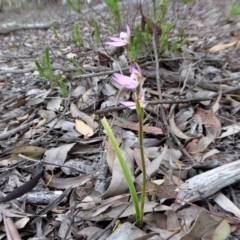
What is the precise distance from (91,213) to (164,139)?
46 centimetres

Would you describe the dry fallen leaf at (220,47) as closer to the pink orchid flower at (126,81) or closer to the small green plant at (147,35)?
the small green plant at (147,35)

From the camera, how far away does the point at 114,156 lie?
4.14 ft

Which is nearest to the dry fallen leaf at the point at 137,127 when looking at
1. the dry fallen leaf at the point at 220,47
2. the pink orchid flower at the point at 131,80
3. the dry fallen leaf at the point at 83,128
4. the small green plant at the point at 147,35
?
the dry fallen leaf at the point at 83,128

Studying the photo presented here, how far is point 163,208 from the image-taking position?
1.07 m

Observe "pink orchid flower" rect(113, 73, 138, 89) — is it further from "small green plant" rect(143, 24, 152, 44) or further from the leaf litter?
"small green plant" rect(143, 24, 152, 44)

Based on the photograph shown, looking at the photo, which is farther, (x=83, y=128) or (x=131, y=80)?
(x=83, y=128)

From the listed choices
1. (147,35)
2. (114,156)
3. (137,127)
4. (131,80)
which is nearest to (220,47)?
(147,35)

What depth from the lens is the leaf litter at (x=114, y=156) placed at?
3.48 ft

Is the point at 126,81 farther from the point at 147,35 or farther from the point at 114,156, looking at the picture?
the point at 147,35

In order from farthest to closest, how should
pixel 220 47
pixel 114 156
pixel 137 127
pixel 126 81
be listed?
pixel 220 47, pixel 137 127, pixel 114 156, pixel 126 81

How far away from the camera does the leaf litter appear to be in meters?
1.06

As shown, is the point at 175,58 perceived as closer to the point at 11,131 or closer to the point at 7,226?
the point at 11,131

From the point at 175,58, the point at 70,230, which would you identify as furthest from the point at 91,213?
the point at 175,58

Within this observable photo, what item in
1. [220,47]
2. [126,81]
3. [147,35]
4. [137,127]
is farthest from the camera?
[220,47]
